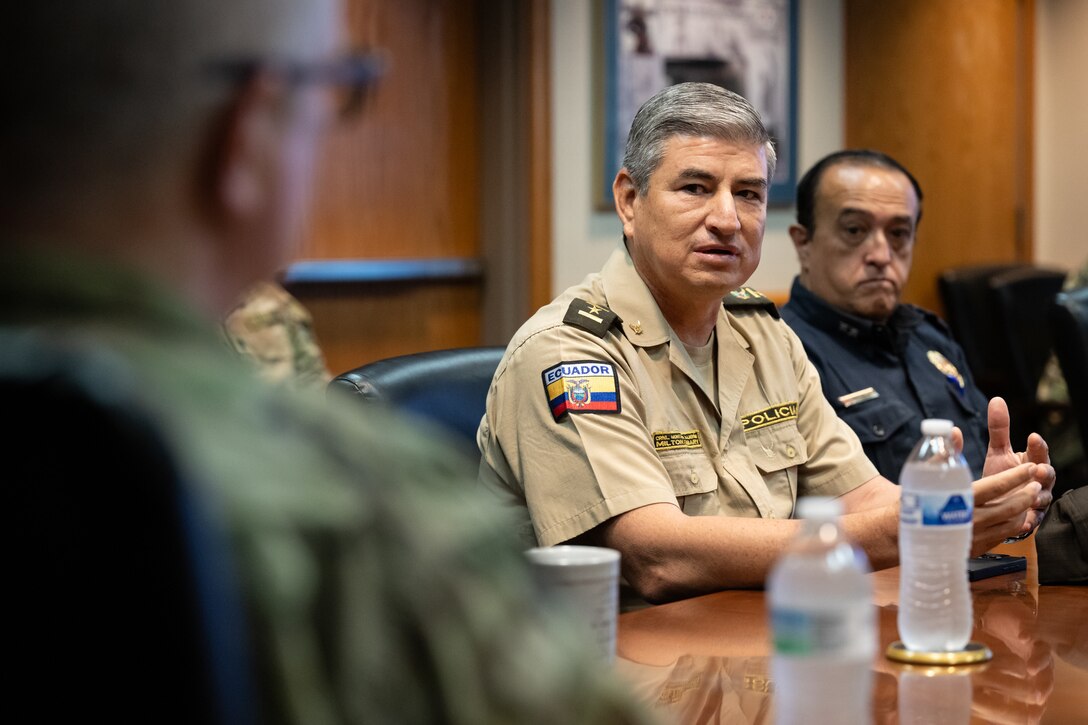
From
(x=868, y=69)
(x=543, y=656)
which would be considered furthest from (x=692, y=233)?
(x=868, y=69)

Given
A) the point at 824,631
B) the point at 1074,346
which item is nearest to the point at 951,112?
the point at 1074,346

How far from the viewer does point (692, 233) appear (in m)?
2.33

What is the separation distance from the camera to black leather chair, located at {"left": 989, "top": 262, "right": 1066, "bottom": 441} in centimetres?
492

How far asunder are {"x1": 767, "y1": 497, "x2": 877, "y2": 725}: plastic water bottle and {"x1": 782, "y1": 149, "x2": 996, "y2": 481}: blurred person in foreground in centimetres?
193

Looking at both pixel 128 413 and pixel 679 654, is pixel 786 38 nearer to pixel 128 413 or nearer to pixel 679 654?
pixel 679 654

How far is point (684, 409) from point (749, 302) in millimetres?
432

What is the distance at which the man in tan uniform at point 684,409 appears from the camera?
1.90m

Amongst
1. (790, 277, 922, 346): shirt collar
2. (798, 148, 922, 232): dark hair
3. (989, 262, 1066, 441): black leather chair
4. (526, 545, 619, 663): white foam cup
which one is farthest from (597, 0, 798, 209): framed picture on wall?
(526, 545, 619, 663): white foam cup

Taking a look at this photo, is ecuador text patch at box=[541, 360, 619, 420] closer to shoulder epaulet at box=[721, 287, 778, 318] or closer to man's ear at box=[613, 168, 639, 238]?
man's ear at box=[613, 168, 639, 238]

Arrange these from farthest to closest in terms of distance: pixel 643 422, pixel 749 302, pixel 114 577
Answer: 1. pixel 749 302
2. pixel 643 422
3. pixel 114 577

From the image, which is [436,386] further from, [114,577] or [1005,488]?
[114,577]

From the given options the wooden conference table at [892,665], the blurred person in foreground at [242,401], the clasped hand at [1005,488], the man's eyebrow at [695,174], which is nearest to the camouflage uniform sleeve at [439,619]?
the blurred person in foreground at [242,401]

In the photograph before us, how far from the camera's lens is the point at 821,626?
870 mm

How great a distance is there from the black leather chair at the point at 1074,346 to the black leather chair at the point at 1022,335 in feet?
7.08
